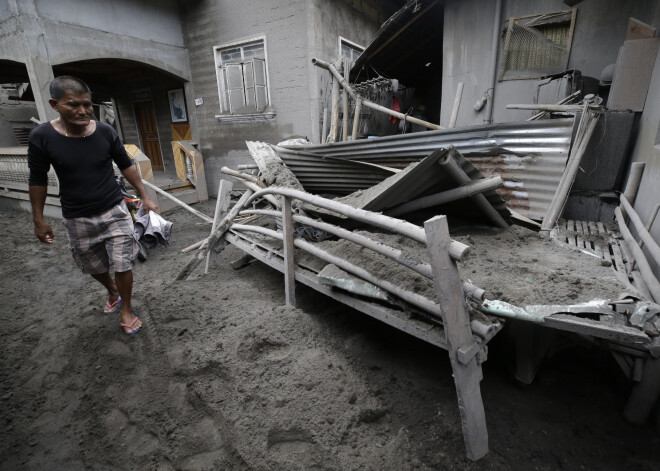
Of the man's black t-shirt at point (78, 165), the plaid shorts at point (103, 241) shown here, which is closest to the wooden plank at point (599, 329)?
the plaid shorts at point (103, 241)

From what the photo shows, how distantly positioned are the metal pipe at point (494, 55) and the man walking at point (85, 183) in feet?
18.1

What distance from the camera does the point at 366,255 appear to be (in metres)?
2.33

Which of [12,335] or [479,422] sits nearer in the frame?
[479,422]

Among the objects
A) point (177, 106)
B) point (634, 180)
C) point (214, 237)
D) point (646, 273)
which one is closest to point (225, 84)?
point (177, 106)

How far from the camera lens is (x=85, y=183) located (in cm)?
242

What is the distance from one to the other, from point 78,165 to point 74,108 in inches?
15.4

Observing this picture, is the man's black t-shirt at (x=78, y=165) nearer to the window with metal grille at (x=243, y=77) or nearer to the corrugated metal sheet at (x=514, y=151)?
the corrugated metal sheet at (x=514, y=151)

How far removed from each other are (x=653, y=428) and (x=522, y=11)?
582 centimetres

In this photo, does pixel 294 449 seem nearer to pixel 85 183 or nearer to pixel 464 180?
pixel 464 180

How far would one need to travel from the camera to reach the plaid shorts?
2510 millimetres

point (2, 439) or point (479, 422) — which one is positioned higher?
point (479, 422)

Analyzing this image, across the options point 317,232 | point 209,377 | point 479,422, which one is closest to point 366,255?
point 317,232

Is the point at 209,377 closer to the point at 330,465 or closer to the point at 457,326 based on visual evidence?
the point at 330,465

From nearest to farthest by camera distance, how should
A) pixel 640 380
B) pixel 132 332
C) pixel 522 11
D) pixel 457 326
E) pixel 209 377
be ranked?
pixel 457 326 → pixel 640 380 → pixel 209 377 → pixel 132 332 → pixel 522 11
